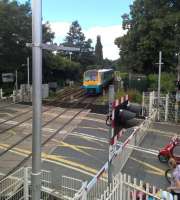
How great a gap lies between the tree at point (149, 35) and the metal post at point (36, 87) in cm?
3252

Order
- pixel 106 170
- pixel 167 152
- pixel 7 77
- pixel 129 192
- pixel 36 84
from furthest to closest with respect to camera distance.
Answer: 1. pixel 7 77
2. pixel 167 152
3. pixel 106 170
4. pixel 129 192
5. pixel 36 84

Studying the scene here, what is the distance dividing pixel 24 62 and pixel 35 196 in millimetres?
43668

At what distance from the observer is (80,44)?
313 feet

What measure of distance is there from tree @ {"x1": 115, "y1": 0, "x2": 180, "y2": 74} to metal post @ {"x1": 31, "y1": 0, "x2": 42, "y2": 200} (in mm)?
32518

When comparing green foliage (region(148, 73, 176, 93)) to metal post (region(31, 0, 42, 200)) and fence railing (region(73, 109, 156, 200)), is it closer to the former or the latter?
fence railing (region(73, 109, 156, 200))

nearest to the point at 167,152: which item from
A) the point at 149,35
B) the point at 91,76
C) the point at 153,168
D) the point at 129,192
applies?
the point at 153,168

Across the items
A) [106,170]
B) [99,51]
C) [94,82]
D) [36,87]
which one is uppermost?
[99,51]

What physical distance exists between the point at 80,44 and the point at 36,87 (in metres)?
91.1

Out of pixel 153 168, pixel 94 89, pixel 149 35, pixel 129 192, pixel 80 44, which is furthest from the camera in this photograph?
pixel 80 44

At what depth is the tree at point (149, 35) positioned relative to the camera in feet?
122

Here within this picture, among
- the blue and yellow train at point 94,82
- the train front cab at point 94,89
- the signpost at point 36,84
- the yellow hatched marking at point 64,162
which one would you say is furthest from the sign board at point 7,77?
the signpost at point 36,84

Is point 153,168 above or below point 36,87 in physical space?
below

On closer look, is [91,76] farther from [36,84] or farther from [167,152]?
[36,84]

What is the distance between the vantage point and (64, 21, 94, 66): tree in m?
87.4
